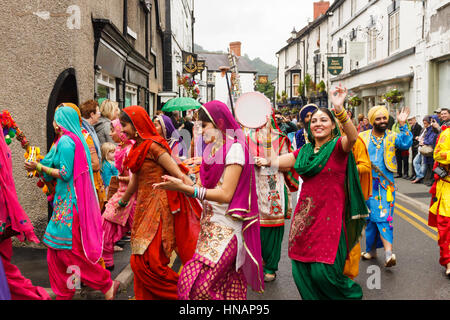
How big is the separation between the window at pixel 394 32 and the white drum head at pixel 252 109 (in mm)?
20334

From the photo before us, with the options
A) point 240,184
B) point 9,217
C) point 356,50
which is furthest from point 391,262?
point 356,50

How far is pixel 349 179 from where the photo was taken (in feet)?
12.8

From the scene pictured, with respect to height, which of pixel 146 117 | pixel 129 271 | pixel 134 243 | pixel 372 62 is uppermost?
pixel 372 62

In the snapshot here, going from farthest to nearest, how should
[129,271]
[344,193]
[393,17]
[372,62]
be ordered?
[372,62] < [393,17] < [129,271] < [344,193]

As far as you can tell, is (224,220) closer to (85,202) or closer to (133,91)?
(85,202)

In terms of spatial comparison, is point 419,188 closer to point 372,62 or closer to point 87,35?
point 87,35

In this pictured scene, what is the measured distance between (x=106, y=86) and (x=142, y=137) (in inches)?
274

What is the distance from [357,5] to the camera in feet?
97.3

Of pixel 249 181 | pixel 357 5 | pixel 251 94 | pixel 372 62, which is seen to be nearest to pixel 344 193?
pixel 249 181

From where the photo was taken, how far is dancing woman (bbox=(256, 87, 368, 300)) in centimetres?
378

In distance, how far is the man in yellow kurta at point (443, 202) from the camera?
5.68m

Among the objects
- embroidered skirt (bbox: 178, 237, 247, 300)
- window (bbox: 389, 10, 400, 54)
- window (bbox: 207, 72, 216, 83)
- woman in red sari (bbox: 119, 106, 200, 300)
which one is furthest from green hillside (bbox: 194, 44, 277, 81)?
embroidered skirt (bbox: 178, 237, 247, 300)

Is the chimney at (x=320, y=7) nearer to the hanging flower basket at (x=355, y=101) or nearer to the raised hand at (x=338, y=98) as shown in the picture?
the hanging flower basket at (x=355, y=101)
